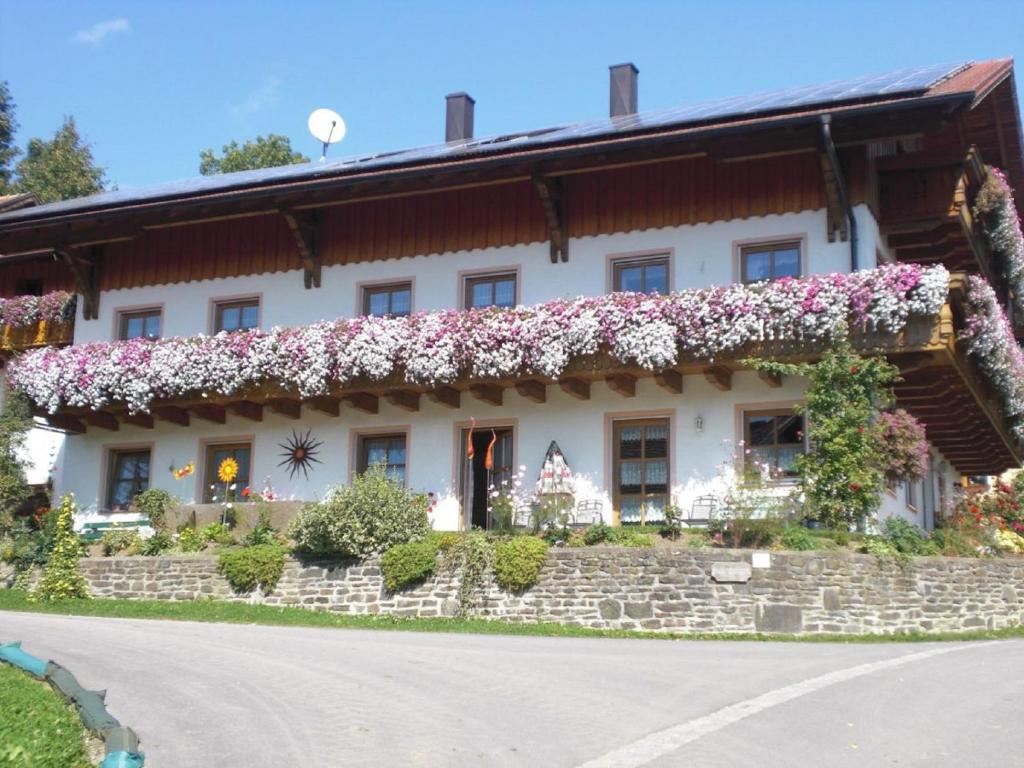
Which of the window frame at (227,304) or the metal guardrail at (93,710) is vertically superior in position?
the window frame at (227,304)

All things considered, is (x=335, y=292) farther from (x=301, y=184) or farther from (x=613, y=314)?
(x=613, y=314)

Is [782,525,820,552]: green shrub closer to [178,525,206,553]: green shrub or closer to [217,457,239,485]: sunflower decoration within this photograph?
[178,525,206,553]: green shrub

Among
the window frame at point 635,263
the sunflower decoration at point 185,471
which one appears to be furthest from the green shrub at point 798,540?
the sunflower decoration at point 185,471

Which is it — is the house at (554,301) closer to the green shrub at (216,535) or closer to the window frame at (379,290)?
the window frame at (379,290)

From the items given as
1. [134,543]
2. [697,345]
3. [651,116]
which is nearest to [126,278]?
[134,543]

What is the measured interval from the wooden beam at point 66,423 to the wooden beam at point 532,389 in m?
9.77

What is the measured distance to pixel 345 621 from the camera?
62.2 feet

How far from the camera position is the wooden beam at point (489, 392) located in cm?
2252

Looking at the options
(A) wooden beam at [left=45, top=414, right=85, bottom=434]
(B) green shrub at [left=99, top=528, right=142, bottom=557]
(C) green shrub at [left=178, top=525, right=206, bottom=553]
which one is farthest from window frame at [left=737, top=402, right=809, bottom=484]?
(A) wooden beam at [left=45, top=414, right=85, bottom=434]

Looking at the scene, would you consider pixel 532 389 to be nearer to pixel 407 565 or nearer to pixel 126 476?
pixel 407 565

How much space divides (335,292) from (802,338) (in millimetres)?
9544

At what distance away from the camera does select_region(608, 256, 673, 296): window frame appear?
22.7 metres

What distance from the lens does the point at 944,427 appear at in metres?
25.0

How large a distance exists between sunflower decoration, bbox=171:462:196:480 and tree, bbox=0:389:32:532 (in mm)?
2935
